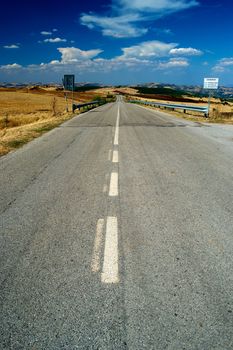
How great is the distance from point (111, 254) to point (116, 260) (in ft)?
0.49

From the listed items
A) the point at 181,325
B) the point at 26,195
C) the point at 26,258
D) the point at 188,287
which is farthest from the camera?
the point at 26,195

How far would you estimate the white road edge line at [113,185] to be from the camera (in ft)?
19.6

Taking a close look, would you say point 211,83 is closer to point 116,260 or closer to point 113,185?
point 113,185

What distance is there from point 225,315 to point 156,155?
24.1ft

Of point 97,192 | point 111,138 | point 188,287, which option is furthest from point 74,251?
point 111,138

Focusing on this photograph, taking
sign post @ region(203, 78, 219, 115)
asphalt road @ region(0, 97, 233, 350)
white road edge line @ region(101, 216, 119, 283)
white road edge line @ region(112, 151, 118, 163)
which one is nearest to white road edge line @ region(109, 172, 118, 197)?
asphalt road @ region(0, 97, 233, 350)

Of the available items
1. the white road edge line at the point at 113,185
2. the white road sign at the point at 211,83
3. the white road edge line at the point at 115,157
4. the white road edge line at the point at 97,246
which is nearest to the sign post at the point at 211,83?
the white road sign at the point at 211,83

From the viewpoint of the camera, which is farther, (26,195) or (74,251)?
(26,195)

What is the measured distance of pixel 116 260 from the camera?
357 centimetres

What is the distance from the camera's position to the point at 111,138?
13.8 m

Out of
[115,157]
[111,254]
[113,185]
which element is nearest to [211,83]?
[115,157]

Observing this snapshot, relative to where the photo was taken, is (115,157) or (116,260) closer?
(116,260)

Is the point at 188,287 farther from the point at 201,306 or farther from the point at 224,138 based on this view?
the point at 224,138

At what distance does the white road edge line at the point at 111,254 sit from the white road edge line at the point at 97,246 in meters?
0.07
